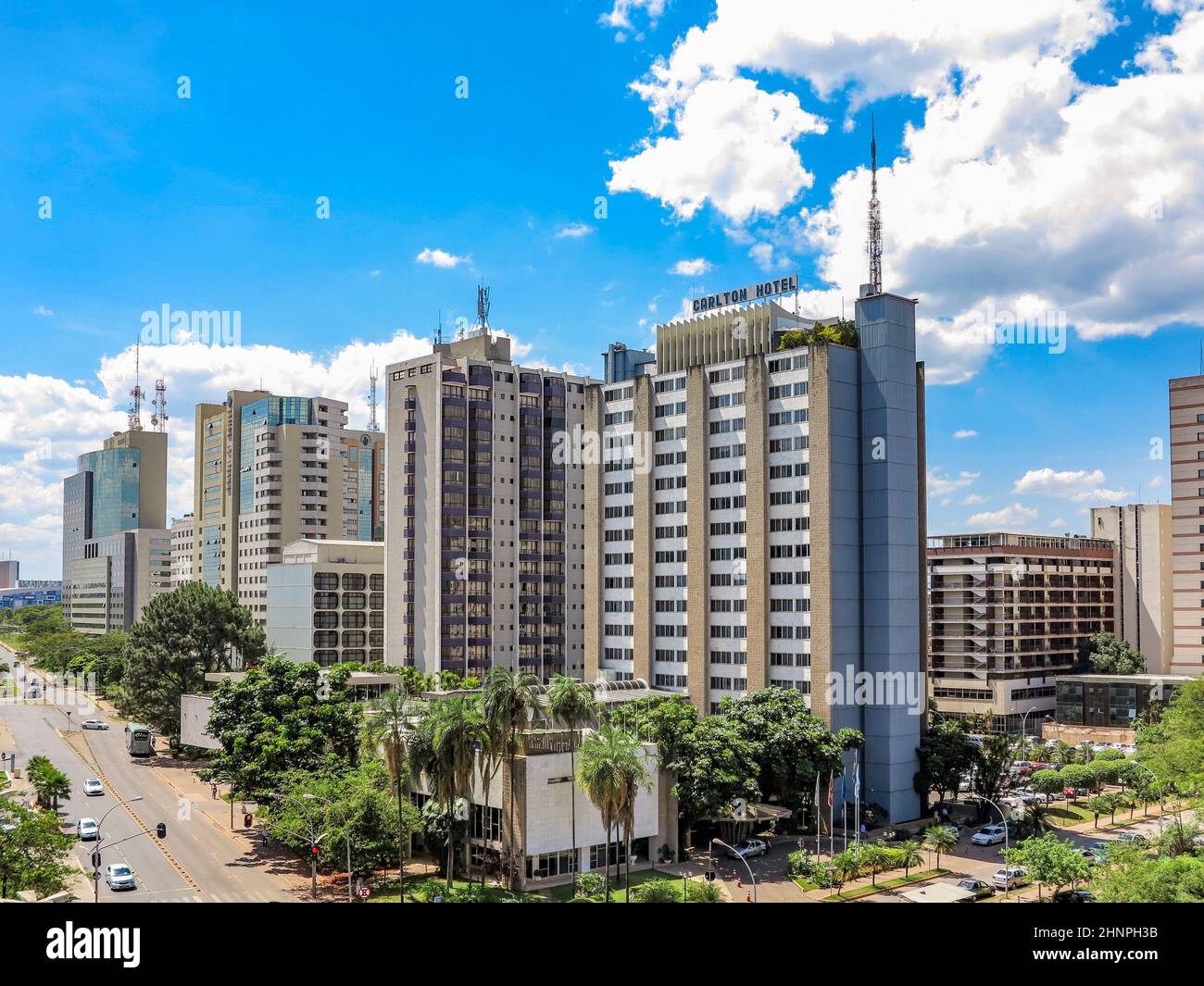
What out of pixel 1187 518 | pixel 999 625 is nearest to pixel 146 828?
pixel 999 625

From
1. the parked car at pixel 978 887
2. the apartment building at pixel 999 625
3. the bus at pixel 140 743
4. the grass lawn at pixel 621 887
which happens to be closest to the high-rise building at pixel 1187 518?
the apartment building at pixel 999 625

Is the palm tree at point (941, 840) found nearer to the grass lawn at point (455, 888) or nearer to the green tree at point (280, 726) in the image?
the grass lawn at point (455, 888)

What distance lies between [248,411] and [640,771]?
153 m

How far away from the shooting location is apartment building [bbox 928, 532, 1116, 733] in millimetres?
147125

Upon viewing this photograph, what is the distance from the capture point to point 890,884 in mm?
71812

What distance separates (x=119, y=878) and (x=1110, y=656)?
139 metres

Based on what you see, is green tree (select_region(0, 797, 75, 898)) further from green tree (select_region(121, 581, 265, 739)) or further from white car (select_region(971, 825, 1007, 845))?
green tree (select_region(121, 581, 265, 739))

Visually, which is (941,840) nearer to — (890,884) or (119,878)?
(890,884)

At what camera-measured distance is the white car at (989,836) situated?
8500 cm

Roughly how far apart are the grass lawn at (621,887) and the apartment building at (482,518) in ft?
191

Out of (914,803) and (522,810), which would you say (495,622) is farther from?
(522,810)

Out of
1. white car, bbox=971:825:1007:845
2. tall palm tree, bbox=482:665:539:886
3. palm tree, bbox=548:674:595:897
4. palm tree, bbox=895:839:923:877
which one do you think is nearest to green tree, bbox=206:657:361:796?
tall palm tree, bbox=482:665:539:886
